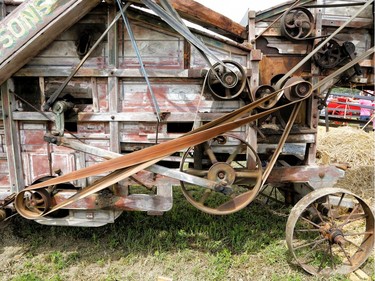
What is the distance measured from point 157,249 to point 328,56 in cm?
326

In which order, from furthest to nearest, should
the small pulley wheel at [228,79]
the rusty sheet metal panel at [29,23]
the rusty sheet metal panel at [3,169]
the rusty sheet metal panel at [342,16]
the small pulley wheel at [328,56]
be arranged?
the rusty sheet metal panel at [342,16], the small pulley wheel at [328,56], the rusty sheet metal panel at [3,169], the small pulley wheel at [228,79], the rusty sheet metal panel at [29,23]

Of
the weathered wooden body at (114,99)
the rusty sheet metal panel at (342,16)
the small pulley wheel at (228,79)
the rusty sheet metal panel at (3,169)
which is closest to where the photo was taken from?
the small pulley wheel at (228,79)

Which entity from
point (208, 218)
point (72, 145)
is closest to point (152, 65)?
point (72, 145)

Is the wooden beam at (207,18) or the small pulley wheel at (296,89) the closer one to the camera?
the small pulley wheel at (296,89)

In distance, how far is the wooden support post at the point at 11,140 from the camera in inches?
123

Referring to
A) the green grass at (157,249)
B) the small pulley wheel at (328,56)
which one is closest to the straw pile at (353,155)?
the green grass at (157,249)

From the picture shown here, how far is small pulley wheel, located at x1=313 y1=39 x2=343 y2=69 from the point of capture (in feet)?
11.0

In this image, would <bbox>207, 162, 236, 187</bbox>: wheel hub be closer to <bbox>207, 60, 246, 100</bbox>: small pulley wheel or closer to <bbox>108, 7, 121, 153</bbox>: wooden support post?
<bbox>207, 60, 246, 100</bbox>: small pulley wheel

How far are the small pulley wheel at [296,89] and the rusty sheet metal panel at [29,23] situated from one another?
223 cm

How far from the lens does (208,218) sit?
14.0ft

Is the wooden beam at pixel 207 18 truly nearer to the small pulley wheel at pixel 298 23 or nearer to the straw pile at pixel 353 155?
the small pulley wheel at pixel 298 23

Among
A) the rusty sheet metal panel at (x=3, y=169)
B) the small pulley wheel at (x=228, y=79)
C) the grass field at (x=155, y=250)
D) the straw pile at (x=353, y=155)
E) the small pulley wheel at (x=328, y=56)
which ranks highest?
the small pulley wheel at (x=328, y=56)

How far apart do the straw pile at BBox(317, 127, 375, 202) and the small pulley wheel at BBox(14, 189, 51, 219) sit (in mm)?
4807

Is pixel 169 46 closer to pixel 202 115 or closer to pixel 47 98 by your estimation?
pixel 202 115
